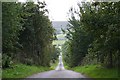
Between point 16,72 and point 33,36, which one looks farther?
point 33,36

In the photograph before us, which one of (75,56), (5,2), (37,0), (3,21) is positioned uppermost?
(37,0)

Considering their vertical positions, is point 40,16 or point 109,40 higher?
point 40,16

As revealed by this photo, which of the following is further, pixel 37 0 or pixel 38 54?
pixel 38 54

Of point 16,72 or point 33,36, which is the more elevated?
point 33,36

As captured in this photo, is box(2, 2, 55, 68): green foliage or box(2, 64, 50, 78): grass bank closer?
box(2, 64, 50, 78): grass bank

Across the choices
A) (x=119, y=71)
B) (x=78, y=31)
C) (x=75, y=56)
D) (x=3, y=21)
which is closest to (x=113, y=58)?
(x=119, y=71)

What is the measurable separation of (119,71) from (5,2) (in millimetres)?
11119

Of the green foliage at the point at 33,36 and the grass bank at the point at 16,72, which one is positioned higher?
the green foliage at the point at 33,36

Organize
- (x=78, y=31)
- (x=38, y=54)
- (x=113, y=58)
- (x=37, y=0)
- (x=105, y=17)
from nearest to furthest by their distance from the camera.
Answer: (x=105, y=17), (x=113, y=58), (x=78, y=31), (x=37, y=0), (x=38, y=54)

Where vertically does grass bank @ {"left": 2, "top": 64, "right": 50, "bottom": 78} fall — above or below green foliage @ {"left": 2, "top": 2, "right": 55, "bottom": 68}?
below

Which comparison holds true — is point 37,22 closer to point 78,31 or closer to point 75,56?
point 78,31

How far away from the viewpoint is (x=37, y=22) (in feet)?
186

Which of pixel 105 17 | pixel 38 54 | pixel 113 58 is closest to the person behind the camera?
pixel 105 17

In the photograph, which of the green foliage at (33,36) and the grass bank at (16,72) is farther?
the green foliage at (33,36)
